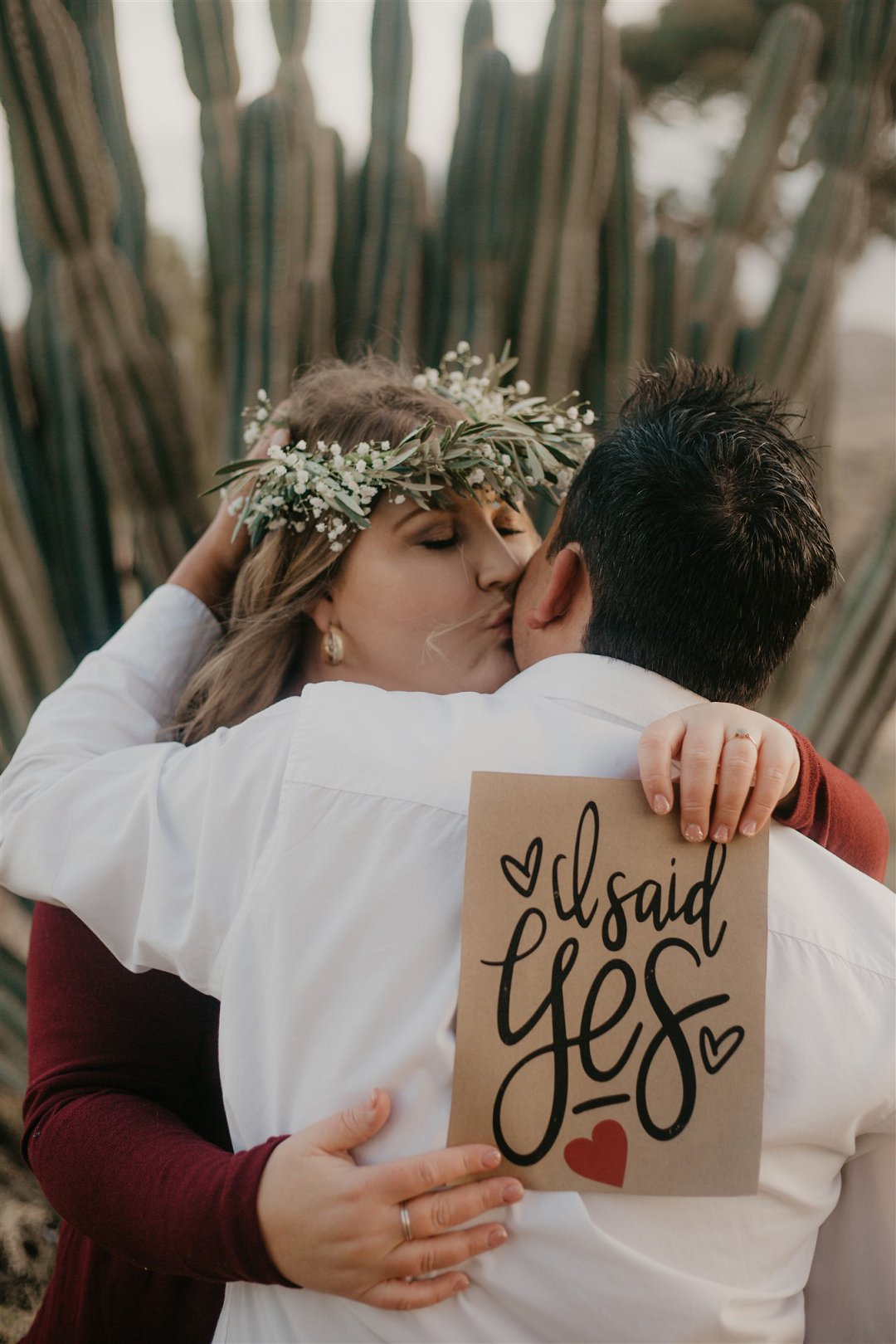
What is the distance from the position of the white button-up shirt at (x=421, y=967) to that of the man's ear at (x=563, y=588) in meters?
0.21

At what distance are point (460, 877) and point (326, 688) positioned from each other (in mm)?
298

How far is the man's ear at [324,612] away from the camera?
6.84 ft

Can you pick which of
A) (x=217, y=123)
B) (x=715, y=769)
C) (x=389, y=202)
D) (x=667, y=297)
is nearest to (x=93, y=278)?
(x=217, y=123)

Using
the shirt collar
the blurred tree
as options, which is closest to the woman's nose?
the shirt collar

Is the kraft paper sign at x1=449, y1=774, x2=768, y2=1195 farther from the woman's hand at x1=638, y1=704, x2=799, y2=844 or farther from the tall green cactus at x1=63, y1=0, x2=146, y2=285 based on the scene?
the tall green cactus at x1=63, y1=0, x2=146, y2=285

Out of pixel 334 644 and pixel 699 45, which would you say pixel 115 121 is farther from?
pixel 699 45

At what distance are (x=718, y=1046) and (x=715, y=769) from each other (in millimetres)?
319

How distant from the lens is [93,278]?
3162 millimetres

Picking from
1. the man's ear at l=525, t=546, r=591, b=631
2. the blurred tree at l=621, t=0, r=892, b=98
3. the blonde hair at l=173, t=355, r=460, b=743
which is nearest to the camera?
the man's ear at l=525, t=546, r=591, b=631

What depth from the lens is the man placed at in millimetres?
1190

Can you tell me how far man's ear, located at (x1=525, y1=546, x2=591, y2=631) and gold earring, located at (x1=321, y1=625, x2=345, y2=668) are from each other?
0.57 meters

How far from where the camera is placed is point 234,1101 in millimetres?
1264

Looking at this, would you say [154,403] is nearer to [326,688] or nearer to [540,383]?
[540,383]

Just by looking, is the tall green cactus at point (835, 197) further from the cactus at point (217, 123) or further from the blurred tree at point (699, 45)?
the blurred tree at point (699, 45)
